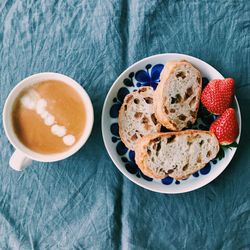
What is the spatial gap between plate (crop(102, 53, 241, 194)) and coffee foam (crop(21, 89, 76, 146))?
0.34 ft

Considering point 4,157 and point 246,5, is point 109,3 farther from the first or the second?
point 4,157

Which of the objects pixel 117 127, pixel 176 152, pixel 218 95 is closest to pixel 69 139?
pixel 117 127

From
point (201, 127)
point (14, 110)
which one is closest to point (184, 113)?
point (201, 127)

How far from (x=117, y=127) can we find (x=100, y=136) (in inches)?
2.1

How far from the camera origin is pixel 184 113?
121 centimetres

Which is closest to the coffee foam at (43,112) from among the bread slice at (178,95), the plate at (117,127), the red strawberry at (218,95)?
the plate at (117,127)

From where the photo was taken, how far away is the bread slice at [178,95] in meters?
1.19

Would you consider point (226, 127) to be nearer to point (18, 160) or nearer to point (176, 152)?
point (176, 152)

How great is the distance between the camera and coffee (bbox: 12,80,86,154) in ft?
3.83

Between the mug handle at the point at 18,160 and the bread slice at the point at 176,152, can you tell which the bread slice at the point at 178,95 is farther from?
the mug handle at the point at 18,160

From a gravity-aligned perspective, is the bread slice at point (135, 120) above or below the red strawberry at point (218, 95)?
below

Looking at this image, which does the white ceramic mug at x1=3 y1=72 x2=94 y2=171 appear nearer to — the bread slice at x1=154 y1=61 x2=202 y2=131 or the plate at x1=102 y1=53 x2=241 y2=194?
the plate at x1=102 y1=53 x2=241 y2=194

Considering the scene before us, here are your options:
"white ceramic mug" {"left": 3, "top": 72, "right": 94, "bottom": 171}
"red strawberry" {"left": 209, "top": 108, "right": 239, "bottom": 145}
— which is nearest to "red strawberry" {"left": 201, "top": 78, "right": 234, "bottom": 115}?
"red strawberry" {"left": 209, "top": 108, "right": 239, "bottom": 145}

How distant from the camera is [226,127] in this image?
3.87 ft
